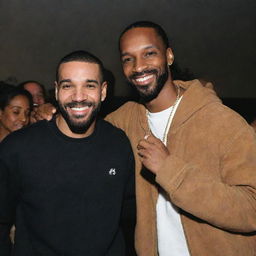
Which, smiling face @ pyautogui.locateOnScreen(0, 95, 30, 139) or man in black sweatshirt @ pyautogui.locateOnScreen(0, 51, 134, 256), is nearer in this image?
man in black sweatshirt @ pyautogui.locateOnScreen(0, 51, 134, 256)

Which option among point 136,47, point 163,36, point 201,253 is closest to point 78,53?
point 136,47

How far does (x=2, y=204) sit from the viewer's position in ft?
5.57

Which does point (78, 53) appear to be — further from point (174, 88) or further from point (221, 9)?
point (221, 9)

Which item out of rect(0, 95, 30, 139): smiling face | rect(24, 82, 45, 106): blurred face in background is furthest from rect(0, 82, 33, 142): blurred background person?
rect(24, 82, 45, 106): blurred face in background

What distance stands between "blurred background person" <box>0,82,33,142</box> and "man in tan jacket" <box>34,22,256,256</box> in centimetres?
124

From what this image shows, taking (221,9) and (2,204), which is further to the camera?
(221,9)

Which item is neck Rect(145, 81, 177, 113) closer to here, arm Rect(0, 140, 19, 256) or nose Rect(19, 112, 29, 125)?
arm Rect(0, 140, 19, 256)

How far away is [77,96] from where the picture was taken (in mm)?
1803

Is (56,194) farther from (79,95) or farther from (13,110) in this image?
(13,110)

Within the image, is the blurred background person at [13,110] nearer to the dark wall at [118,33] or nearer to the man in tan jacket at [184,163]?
the man in tan jacket at [184,163]

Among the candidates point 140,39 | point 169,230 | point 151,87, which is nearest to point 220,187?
point 169,230

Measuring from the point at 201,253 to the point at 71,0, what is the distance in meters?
5.78

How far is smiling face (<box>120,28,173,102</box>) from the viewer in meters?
1.94

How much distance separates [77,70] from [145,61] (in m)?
0.45
